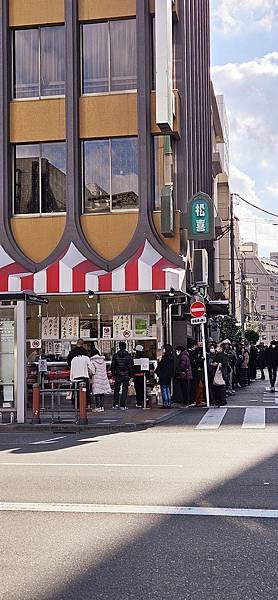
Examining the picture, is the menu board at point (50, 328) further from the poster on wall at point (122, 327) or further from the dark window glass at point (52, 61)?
the dark window glass at point (52, 61)

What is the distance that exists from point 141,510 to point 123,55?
2014 centimetres

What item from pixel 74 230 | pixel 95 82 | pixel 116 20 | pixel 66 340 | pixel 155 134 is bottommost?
pixel 66 340

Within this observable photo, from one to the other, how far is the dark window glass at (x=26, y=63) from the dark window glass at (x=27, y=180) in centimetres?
185

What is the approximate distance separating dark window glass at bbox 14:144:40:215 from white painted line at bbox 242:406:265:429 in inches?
392

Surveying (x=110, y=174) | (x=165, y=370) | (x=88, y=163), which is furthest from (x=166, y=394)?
(x=88, y=163)

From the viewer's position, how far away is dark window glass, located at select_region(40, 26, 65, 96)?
1029 inches

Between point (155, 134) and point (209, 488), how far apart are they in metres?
17.4

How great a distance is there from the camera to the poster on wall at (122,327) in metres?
25.0

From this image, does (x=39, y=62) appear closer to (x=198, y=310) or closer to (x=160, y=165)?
(x=160, y=165)

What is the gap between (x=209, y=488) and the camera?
30.7ft

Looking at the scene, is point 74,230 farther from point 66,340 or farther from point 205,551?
point 205,551

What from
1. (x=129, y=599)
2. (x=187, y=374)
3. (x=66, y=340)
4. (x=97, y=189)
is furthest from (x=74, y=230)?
(x=129, y=599)

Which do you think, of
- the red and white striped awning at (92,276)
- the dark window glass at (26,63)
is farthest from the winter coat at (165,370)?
the dark window glass at (26,63)

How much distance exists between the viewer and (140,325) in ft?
81.9
